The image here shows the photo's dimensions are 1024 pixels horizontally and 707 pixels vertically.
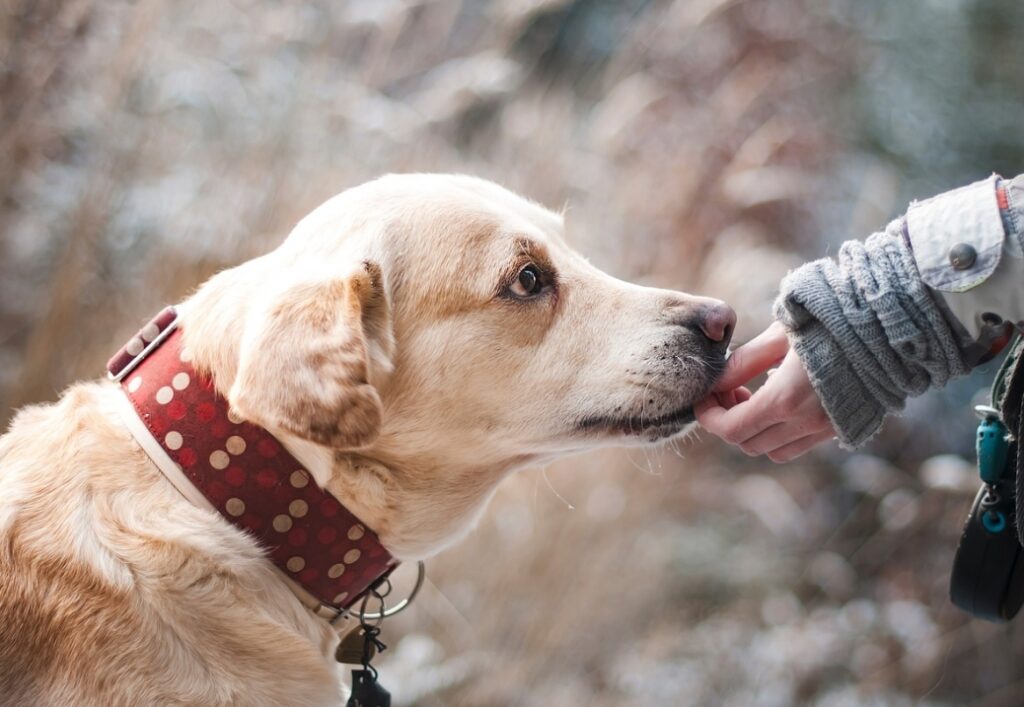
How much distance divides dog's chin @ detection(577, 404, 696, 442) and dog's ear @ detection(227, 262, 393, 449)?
0.51m

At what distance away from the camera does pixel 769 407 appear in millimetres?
1807

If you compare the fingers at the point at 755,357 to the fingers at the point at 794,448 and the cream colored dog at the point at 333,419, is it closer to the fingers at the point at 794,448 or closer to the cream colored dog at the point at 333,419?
the cream colored dog at the point at 333,419

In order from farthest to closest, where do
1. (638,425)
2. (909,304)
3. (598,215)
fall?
(598,215) → (638,425) → (909,304)

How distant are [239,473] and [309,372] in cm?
26

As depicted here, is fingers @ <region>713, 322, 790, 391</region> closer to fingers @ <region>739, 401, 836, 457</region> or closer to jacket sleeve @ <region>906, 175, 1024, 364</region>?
fingers @ <region>739, 401, 836, 457</region>

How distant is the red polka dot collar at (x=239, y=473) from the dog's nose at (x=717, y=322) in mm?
811

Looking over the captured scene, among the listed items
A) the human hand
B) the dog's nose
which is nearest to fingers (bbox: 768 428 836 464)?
the human hand

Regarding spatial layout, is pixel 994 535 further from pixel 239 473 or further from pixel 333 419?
pixel 239 473

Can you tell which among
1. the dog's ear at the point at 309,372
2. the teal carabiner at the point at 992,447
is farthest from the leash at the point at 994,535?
the dog's ear at the point at 309,372

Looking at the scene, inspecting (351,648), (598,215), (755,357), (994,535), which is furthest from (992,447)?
(598,215)

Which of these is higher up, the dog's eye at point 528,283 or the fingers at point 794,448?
the dog's eye at point 528,283

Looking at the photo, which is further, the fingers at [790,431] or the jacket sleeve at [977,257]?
the fingers at [790,431]

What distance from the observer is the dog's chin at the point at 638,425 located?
1896mm

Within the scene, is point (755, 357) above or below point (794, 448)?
above
